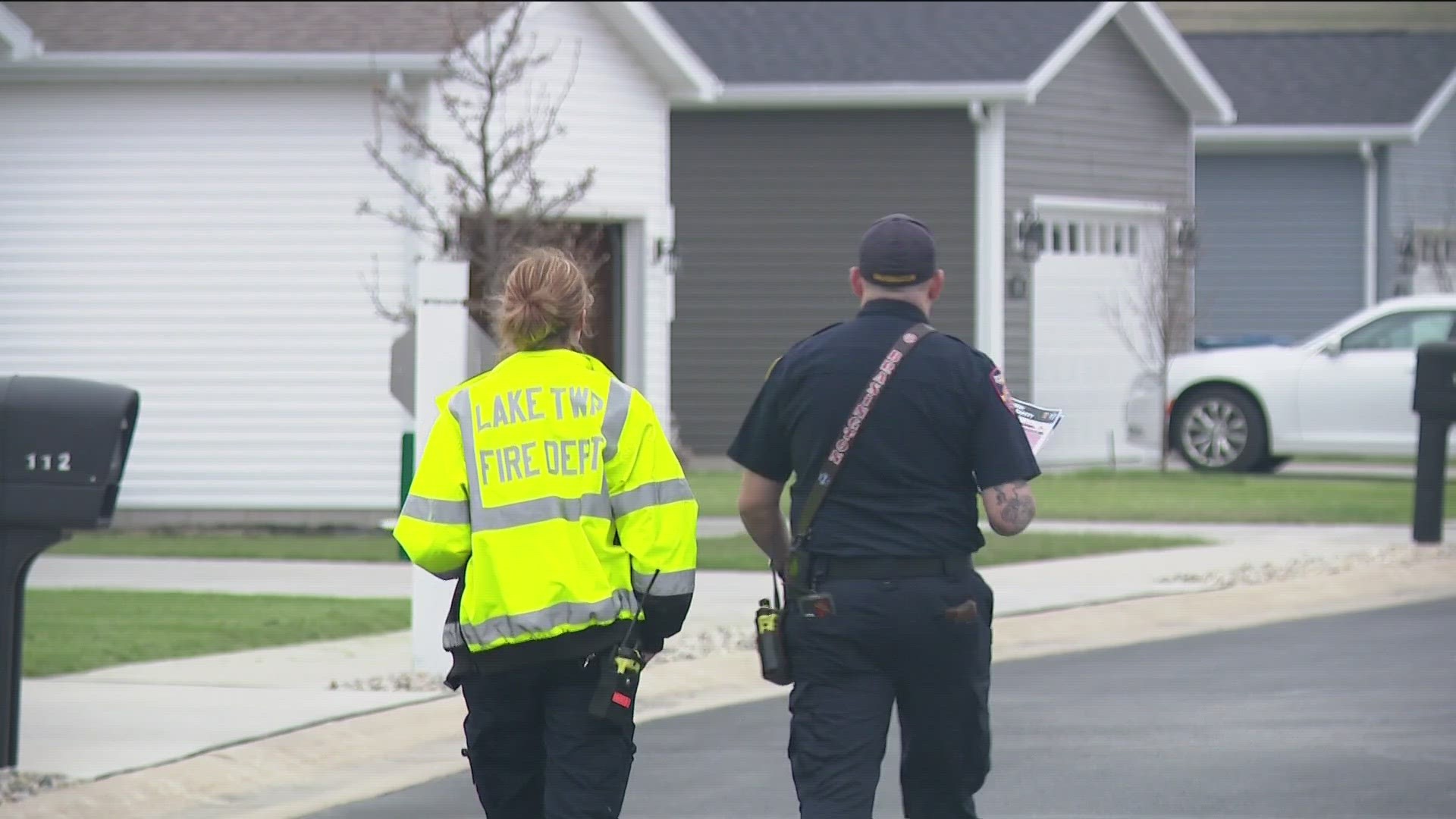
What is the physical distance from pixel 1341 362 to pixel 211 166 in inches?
392

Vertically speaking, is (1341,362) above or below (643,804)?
above

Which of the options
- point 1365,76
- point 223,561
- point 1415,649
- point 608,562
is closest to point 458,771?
point 608,562

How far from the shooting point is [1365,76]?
101 ft

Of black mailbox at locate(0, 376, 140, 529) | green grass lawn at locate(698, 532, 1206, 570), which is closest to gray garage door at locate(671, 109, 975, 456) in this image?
green grass lawn at locate(698, 532, 1206, 570)

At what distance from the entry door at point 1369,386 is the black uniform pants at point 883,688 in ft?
50.9

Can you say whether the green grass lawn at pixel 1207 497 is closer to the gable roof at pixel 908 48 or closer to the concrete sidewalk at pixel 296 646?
the concrete sidewalk at pixel 296 646

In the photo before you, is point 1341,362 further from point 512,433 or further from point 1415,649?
point 512,433

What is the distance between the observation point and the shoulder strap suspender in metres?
5.71

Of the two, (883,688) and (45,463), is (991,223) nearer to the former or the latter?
(45,463)

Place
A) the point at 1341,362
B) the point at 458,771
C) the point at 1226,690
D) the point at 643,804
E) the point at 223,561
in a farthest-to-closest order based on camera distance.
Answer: the point at 1341,362 → the point at 223,561 → the point at 1226,690 → the point at 458,771 → the point at 643,804

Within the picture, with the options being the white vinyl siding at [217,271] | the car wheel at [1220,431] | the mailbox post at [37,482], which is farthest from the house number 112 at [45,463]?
the car wheel at [1220,431]

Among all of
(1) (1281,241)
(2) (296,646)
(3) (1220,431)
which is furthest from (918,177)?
(2) (296,646)

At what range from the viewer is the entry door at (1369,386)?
2050 centimetres

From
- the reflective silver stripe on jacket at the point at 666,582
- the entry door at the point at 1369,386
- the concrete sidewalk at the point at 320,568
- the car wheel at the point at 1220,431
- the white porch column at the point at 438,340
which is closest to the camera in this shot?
the reflective silver stripe on jacket at the point at 666,582
